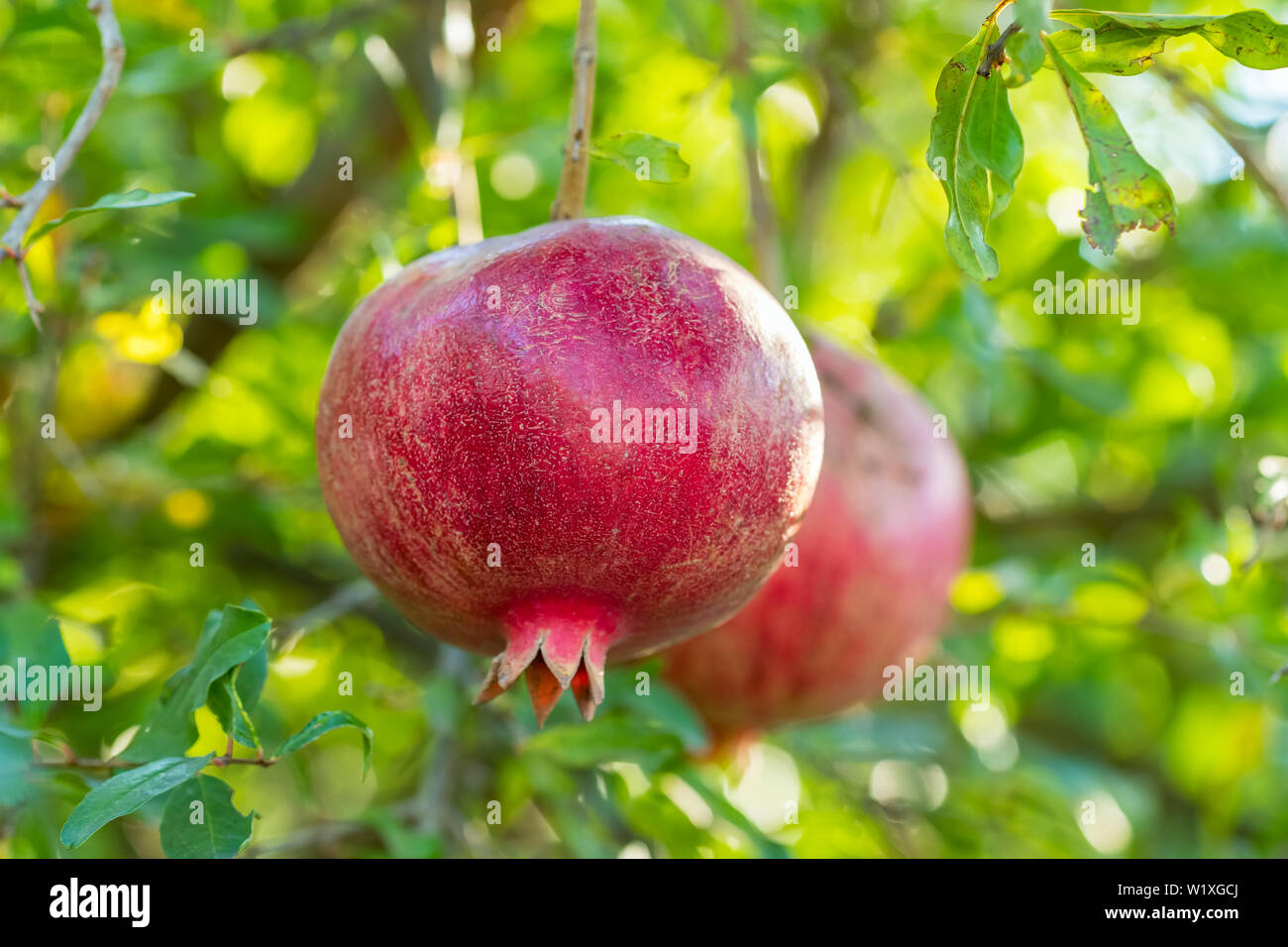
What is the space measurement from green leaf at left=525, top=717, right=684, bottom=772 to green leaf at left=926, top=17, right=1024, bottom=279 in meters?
0.57

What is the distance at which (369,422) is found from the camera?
2.58 ft

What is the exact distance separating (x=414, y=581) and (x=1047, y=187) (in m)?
1.55

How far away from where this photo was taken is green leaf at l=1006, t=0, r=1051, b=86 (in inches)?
28.2

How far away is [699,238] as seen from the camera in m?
1.86

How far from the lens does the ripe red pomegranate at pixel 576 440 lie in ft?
2.40

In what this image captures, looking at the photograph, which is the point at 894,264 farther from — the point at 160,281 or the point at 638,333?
the point at 638,333

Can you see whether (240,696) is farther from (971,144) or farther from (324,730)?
(971,144)

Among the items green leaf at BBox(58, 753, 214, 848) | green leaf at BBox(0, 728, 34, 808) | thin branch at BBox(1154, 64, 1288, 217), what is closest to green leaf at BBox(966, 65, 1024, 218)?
thin branch at BBox(1154, 64, 1288, 217)

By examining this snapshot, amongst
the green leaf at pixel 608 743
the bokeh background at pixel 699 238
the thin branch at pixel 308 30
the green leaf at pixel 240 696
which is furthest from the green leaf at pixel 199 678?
the thin branch at pixel 308 30

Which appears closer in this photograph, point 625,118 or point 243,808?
point 625,118

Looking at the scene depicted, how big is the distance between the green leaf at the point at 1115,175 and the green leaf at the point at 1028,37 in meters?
0.09

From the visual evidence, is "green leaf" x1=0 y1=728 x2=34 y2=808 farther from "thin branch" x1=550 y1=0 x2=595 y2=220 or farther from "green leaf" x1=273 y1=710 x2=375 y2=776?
"thin branch" x1=550 y1=0 x2=595 y2=220

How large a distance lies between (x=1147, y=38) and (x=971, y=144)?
139 mm

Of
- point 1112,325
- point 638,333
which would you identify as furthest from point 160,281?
point 1112,325
